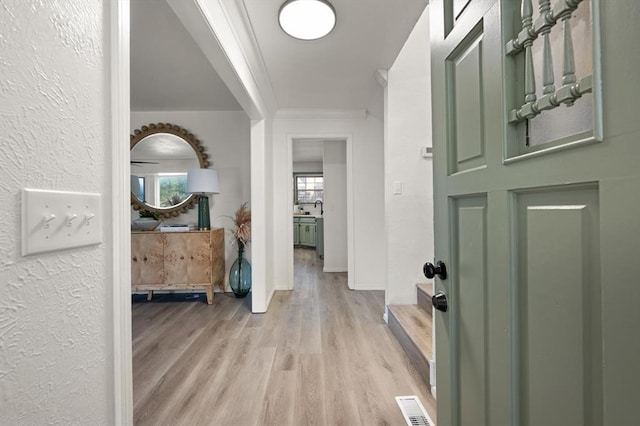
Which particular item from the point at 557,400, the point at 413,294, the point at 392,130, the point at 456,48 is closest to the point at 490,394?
the point at 557,400

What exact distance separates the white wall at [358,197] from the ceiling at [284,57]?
0.31m

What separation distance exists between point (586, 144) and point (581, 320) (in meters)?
0.28

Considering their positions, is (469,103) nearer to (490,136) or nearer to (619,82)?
(490,136)

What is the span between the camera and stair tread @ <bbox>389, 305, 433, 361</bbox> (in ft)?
6.32

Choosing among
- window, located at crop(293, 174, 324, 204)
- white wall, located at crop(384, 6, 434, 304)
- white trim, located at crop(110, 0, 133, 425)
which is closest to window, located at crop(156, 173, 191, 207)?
white wall, located at crop(384, 6, 434, 304)

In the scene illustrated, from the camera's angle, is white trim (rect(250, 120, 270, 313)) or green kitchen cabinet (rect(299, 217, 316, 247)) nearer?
white trim (rect(250, 120, 270, 313))

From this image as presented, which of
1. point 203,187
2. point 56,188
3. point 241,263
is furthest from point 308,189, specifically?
point 56,188

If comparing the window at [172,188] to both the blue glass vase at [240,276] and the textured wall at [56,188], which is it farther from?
the textured wall at [56,188]

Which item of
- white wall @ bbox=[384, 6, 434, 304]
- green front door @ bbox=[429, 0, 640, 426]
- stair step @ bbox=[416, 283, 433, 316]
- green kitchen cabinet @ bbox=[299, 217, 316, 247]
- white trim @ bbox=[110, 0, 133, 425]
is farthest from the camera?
green kitchen cabinet @ bbox=[299, 217, 316, 247]

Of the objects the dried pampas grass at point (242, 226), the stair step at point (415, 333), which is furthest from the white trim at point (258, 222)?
the stair step at point (415, 333)

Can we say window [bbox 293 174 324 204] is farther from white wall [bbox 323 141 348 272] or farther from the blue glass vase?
the blue glass vase

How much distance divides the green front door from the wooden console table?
2.90m

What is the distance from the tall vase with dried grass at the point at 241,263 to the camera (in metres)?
3.53

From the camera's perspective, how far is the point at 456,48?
34.7 inches
